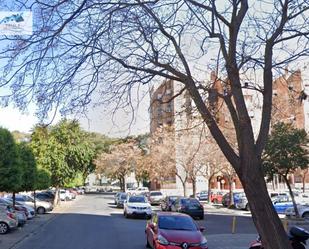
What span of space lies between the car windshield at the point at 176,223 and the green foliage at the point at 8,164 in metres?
11.6

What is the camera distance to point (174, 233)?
17750mm

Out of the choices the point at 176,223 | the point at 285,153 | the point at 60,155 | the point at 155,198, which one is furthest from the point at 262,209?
the point at 155,198

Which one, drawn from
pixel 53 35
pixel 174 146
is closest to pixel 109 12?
pixel 53 35

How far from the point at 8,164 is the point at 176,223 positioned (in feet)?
42.6

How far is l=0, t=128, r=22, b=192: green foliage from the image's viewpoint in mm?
28203

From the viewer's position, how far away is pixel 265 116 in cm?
792

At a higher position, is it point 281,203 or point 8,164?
point 8,164

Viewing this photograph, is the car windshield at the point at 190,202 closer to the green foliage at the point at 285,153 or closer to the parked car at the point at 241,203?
the green foliage at the point at 285,153

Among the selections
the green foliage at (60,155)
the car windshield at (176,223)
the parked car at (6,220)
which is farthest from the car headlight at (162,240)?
the green foliage at (60,155)

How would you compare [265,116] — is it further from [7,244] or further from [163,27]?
[7,244]

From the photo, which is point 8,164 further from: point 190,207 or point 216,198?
point 216,198

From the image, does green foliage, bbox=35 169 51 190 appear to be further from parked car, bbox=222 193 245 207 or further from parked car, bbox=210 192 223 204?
parked car, bbox=210 192 223 204

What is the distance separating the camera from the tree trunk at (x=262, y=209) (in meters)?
7.14

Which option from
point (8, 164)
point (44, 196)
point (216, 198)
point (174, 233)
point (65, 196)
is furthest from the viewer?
point (65, 196)
